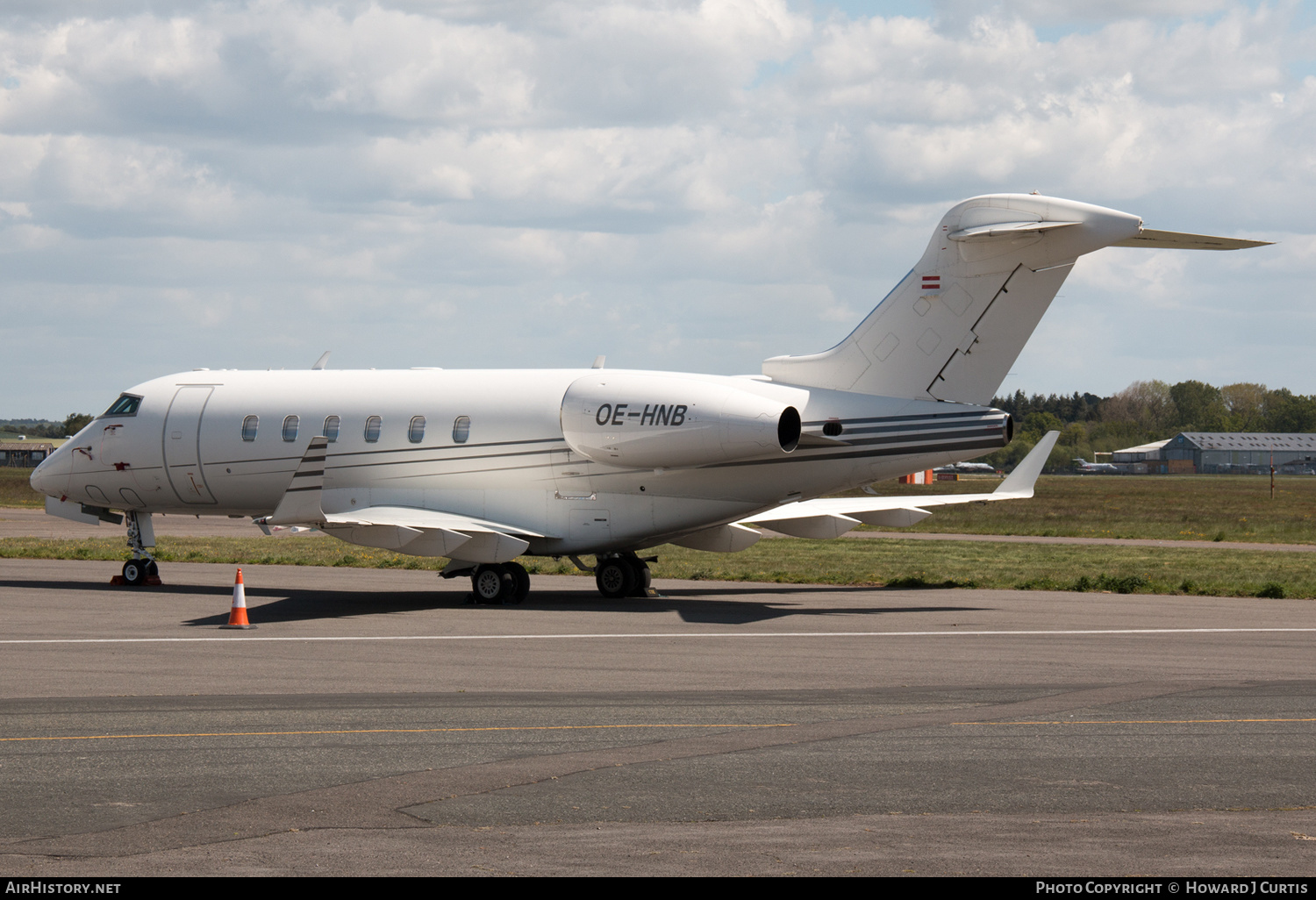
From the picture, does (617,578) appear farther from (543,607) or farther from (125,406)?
(125,406)

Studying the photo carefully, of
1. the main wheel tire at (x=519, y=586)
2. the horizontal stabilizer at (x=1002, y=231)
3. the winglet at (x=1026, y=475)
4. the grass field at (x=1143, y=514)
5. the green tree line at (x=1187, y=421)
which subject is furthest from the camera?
the green tree line at (x=1187, y=421)

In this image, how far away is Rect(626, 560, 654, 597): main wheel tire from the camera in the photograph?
24531 mm

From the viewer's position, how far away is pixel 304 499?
2111 cm

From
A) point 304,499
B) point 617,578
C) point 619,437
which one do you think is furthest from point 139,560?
point 619,437

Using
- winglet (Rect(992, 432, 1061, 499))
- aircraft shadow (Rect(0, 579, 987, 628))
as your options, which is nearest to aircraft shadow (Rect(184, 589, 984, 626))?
aircraft shadow (Rect(0, 579, 987, 628))

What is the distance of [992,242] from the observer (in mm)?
21094

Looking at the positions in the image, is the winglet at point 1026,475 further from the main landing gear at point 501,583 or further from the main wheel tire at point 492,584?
the main wheel tire at point 492,584

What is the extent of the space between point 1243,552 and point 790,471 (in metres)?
19.6

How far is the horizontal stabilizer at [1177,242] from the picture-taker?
65.3ft

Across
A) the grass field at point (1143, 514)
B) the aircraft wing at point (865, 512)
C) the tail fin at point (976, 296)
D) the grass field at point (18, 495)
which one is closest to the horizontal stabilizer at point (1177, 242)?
the tail fin at point (976, 296)

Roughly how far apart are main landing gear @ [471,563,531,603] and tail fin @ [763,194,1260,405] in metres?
6.05

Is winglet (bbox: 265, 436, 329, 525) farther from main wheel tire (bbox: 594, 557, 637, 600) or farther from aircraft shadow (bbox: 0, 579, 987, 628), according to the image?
main wheel tire (bbox: 594, 557, 637, 600)

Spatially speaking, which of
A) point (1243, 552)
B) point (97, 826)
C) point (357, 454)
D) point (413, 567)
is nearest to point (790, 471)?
point (357, 454)

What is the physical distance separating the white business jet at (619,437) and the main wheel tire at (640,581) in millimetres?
67
